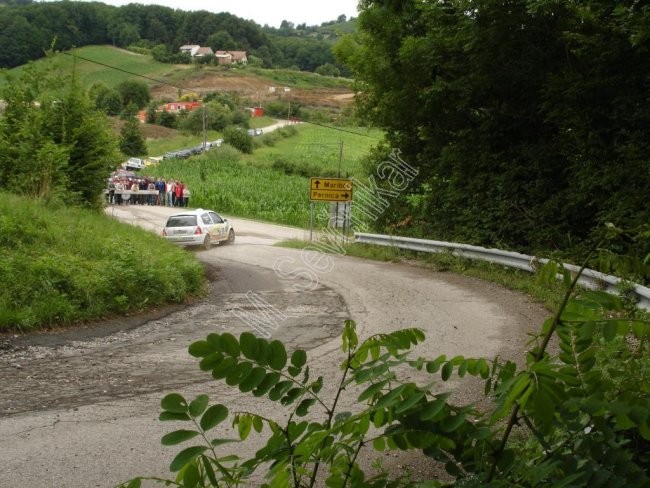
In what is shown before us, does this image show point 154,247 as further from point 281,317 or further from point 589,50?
point 589,50

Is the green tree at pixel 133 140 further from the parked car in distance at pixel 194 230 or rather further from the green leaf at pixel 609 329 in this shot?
the green leaf at pixel 609 329

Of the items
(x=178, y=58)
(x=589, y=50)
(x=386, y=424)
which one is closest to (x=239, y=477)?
(x=386, y=424)

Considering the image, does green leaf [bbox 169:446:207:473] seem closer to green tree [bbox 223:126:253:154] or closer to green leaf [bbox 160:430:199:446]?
green leaf [bbox 160:430:199:446]

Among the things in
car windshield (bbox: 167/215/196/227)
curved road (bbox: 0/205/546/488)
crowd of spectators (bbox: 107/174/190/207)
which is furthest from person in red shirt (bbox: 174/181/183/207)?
curved road (bbox: 0/205/546/488)

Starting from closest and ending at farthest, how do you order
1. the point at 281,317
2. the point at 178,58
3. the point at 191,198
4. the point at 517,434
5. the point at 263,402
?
the point at 517,434 < the point at 263,402 < the point at 281,317 < the point at 191,198 < the point at 178,58

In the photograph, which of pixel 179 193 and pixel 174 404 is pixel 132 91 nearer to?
pixel 179 193

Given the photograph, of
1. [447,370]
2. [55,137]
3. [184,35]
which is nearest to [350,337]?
[447,370]

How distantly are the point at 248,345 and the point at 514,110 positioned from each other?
747 inches

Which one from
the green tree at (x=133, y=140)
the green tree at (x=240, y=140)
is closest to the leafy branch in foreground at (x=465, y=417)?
the green tree at (x=240, y=140)

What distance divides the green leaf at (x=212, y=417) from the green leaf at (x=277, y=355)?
159 mm

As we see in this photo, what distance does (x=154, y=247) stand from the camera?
60.5 feet

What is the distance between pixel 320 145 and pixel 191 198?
123 ft

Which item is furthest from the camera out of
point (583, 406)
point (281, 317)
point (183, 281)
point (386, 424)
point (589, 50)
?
point (589, 50)

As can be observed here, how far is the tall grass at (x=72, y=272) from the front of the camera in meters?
11.8
